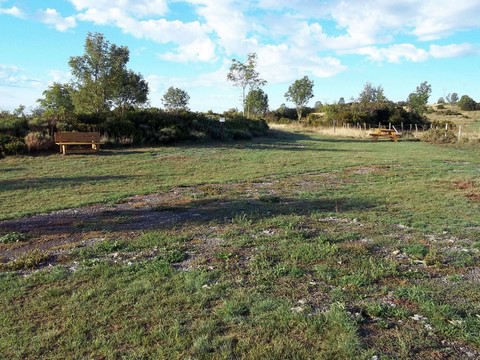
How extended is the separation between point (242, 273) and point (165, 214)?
9.94 feet

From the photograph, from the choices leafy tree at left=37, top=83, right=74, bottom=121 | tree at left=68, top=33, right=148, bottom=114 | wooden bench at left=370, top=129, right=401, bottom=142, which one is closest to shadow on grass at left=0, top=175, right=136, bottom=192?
tree at left=68, top=33, right=148, bottom=114

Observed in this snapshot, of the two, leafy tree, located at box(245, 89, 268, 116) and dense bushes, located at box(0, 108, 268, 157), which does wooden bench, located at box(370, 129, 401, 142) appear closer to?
dense bushes, located at box(0, 108, 268, 157)

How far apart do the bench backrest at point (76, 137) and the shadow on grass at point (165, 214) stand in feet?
33.1

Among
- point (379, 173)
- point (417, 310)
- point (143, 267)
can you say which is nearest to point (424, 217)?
point (417, 310)

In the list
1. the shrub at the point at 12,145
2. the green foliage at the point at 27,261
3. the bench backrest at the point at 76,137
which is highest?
the bench backrest at the point at 76,137

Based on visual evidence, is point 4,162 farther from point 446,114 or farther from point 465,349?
point 446,114

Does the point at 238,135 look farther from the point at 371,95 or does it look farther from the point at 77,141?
the point at 371,95

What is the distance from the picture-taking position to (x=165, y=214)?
22.8 feet

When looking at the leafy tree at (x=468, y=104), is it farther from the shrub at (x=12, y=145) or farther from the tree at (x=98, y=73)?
the shrub at (x=12, y=145)

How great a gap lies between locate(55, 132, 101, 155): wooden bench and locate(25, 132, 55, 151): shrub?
57 centimetres

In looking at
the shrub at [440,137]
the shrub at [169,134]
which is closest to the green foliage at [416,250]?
the shrub at [169,134]

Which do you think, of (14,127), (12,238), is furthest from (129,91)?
(12,238)

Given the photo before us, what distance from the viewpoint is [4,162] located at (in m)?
14.0

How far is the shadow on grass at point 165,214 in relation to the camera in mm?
6242
